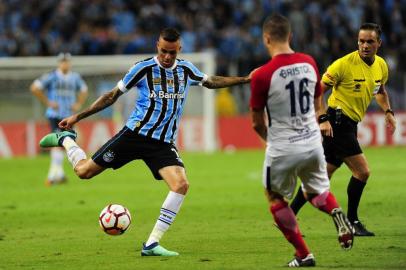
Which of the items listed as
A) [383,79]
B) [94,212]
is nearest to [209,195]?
[94,212]

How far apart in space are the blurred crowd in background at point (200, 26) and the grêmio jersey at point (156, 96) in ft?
57.1

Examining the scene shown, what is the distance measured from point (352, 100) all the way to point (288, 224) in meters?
2.97

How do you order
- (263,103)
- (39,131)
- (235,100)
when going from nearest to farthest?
(263,103) → (39,131) → (235,100)

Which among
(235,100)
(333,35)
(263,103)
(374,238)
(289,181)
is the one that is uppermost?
(333,35)

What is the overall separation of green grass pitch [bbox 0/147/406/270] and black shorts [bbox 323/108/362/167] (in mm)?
992

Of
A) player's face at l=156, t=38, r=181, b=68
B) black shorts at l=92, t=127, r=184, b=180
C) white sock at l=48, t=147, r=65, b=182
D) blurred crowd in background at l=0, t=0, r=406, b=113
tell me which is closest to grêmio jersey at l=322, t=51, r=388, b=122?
player's face at l=156, t=38, r=181, b=68

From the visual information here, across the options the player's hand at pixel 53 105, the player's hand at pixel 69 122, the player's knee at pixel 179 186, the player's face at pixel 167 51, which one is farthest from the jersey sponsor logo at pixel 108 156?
the player's hand at pixel 53 105

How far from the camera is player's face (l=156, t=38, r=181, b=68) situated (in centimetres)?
960

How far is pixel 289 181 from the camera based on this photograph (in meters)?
8.34

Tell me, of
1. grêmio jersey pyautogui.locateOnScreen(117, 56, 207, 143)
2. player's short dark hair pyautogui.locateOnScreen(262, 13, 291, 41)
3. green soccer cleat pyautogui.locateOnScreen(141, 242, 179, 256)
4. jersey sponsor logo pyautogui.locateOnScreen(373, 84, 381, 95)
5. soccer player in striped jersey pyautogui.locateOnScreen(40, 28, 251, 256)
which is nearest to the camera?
player's short dark hair pyautogui.locateOnScreen(262, 13, 291, 41)

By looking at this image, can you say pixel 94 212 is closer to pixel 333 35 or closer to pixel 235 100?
pixel 235 100

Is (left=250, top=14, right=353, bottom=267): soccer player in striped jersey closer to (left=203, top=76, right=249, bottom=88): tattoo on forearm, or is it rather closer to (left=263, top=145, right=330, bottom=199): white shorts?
(left=263, top=145, right=330, bottom=199): white shorts

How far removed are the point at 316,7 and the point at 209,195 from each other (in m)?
14.7

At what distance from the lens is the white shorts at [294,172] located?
26.9ft
